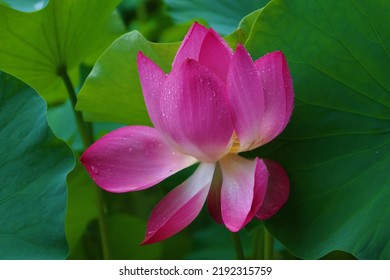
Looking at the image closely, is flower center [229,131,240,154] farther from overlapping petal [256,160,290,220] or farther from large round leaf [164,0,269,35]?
large round leaf [164,0,269,35]

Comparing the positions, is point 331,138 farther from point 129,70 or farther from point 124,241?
point 124,241

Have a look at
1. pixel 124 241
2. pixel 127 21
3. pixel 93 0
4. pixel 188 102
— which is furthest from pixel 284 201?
pixel 127 21

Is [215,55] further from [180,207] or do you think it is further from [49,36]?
[49,36]

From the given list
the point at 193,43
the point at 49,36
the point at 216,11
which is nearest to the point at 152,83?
the point at 193,43

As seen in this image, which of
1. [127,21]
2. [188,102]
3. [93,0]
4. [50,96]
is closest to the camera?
[188,102]

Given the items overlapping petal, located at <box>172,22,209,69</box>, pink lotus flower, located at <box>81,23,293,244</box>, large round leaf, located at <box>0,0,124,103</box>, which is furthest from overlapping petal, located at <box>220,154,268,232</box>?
large round leaf, located at <box>0,0,124,103</box>
